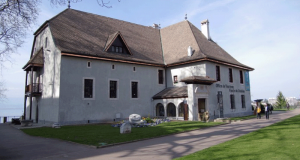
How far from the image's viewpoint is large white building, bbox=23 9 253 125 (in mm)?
20922

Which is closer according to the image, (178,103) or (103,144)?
(103,144)

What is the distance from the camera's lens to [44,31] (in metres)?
24.5

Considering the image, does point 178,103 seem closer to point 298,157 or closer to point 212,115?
point 212,115

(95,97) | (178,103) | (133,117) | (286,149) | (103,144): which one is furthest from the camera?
(178,103)

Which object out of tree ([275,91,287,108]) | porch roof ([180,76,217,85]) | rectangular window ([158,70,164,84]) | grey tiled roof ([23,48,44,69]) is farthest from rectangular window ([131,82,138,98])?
tree ([275,91,287,108])

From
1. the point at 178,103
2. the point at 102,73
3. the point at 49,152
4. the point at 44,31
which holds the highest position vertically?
the point at 44,31

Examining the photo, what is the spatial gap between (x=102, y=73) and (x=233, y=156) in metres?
17.5

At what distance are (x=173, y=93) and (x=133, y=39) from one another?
887 cm

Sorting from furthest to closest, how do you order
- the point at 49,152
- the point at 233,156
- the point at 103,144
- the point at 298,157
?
the point at 103,144
the point at 49,152
the point at 233,156
the point at 298,157

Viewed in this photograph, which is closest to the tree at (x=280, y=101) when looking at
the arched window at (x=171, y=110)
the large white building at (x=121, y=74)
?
the large white building at (x=121, y=74)

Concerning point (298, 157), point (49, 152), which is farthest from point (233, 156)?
point (49, 152)

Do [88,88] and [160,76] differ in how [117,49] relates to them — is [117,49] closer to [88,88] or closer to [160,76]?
[88,88]

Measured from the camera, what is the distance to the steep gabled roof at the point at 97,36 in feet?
71.4

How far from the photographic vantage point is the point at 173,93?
25172 mm
